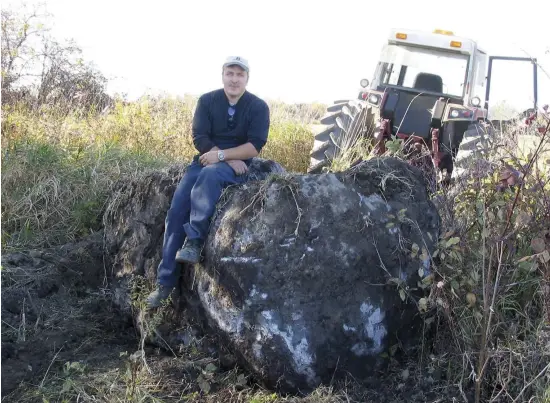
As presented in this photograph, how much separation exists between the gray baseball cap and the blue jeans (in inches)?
26.3

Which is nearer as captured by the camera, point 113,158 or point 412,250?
point 412,250

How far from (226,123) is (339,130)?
387 centimetres

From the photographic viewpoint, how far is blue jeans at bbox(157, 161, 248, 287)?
3.93 metres

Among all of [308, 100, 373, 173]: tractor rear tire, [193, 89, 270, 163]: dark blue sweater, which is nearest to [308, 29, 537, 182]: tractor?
[308, 100, 373, 173]: tractor rear tire

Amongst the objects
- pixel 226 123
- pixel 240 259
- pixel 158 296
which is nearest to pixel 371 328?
pixel 240 259

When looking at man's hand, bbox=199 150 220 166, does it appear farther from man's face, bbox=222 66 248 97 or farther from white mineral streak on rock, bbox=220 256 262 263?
white mineral streak on rock, bbox=220 256 262 263

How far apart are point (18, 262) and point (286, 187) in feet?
8.46

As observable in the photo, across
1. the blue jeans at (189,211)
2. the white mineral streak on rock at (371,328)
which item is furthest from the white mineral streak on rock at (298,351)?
the blue jeans at (189,211)

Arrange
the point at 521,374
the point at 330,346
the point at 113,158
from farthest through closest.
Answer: the point at 113,158
the point at 330,346
the point at 521,374

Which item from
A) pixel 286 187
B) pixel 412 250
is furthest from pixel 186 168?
pixel 412 250

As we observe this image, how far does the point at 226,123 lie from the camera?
14.3ft

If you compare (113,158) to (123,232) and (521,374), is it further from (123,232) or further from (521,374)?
(521,374)

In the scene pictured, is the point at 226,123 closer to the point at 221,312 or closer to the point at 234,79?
the point at 234,79

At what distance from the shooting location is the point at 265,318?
3574mm
